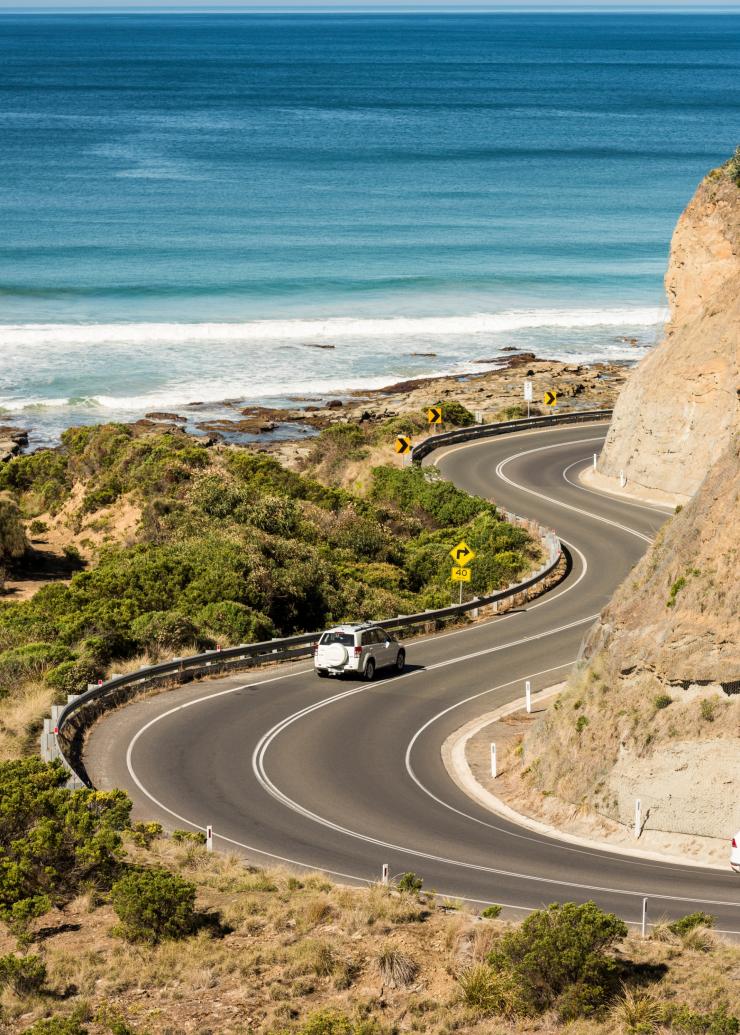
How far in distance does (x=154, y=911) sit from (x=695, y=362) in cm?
3753

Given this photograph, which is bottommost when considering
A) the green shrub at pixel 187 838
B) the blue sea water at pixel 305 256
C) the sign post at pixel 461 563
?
the green shrub at pixel 187 838

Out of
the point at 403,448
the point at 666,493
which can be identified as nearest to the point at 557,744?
the point at 666,493

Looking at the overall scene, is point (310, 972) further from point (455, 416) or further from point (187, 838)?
point (455, 416)

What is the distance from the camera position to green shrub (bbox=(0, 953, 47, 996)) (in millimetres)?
13773

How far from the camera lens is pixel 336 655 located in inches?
1199

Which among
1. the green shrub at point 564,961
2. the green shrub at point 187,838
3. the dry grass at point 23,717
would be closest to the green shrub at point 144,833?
the green shrub at point 187,838

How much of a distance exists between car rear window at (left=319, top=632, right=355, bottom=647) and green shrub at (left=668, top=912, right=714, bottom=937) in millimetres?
15054

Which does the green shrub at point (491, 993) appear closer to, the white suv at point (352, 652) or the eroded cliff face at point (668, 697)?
the eroded cliff face at point (668, 697)

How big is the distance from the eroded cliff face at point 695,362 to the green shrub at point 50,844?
3293 cm

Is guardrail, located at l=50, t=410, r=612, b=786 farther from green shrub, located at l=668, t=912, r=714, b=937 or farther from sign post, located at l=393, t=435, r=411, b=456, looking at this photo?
green shrub, located at l=668, t=912, r=714, b=937

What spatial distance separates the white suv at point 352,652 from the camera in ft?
99.7

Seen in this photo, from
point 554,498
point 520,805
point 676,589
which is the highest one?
point 676,589

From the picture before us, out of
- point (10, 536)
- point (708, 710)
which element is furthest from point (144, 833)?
point (10, 536)

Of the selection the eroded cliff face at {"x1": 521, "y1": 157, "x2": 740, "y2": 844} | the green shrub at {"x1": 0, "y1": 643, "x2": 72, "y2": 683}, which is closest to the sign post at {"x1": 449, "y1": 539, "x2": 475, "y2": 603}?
the green shrub at {"x1": 0, "y1": 643, "x2": 72, "y2": 683}
